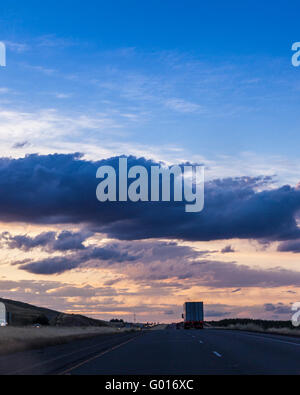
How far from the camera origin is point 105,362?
19.4 metres
